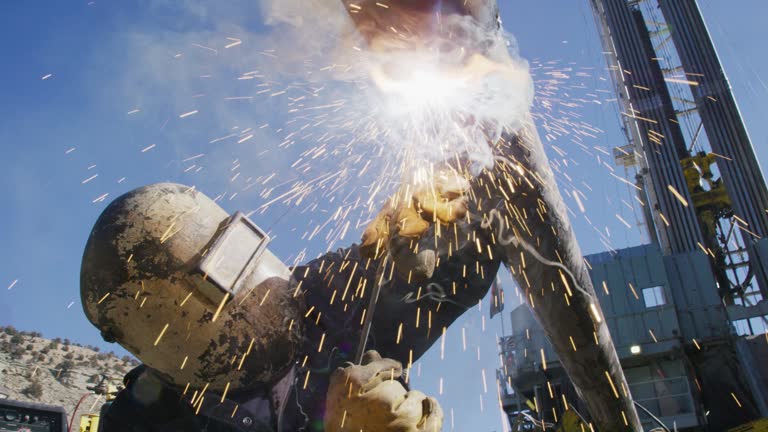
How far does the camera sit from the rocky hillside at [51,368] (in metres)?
28.1

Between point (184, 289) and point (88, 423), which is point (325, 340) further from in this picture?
point (88, 423)

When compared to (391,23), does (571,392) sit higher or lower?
higher

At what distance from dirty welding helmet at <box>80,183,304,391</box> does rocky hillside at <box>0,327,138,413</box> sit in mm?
24196

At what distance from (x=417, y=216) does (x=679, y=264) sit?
75.8 ft

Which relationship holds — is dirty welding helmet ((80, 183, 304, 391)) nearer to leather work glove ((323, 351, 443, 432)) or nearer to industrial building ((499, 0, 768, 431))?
leather work glove ((323, 351, 443, 432))

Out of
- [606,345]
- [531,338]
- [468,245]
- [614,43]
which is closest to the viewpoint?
[606,345]

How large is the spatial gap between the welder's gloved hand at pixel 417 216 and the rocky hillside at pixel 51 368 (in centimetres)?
2580

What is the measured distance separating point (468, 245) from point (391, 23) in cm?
196

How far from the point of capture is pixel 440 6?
248cm

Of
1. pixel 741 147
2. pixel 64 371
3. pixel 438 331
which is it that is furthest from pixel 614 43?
pixel 64 371

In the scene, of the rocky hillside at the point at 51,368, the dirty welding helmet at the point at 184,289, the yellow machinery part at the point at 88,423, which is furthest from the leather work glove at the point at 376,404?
the rocky hillside at the point at 51,368

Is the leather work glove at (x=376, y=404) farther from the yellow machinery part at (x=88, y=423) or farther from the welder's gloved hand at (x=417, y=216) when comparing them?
the yellow machinery part at (x=88, y=423)

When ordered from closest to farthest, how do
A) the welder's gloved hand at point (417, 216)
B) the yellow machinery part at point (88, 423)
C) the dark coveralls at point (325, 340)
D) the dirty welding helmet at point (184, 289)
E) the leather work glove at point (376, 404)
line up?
the leather work glove at point (376, 404)
the welder's gloved hand at point (417, 216)
the dirty welding helmet at point (184, 289)
the dark coveralls at point (325, 340)
the yellow machinery part at point (88, 423)

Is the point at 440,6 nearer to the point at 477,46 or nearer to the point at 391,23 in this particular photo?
the point at 391,23
